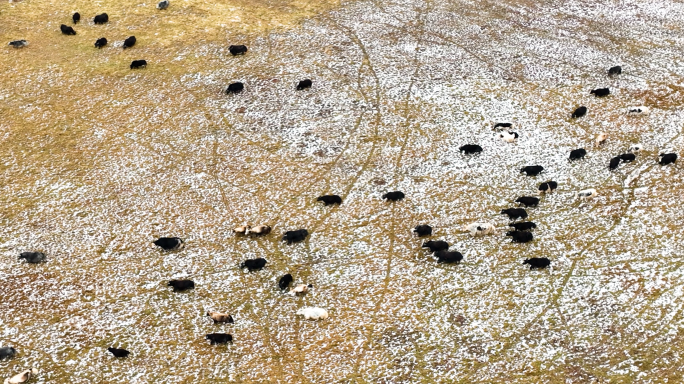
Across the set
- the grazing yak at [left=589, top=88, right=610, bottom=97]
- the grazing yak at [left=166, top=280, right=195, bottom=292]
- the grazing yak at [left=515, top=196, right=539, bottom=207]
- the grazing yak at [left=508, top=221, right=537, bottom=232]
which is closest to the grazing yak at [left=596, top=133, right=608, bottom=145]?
the grazing yak at [left=589, top=88, right=610, bottom=97]

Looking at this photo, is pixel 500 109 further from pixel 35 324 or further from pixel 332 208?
pixel 35 324

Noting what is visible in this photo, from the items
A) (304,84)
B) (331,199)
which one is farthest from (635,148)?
(304,84)

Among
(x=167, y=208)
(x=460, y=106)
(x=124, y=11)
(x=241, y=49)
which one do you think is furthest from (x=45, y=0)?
(x=460, y=106)

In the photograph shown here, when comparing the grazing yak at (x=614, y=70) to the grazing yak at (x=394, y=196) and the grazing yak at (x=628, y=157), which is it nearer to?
the grazing yak at (x=628, y=157)

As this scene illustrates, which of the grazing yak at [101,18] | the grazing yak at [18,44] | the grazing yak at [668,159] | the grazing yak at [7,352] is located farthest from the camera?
the grazing yak at [101,18]

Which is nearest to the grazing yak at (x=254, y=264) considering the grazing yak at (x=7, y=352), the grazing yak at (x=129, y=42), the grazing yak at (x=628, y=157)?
the grazing yak at (x=7, y=352)

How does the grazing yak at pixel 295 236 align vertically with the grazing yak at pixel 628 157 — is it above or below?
below
